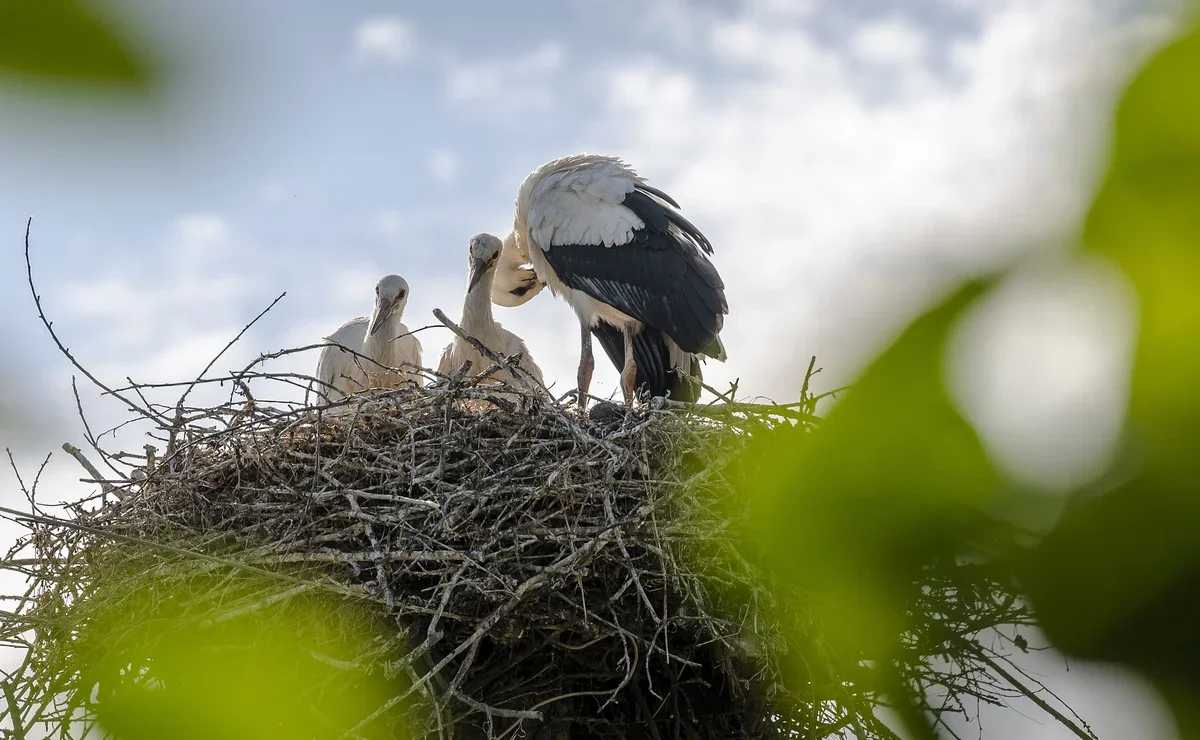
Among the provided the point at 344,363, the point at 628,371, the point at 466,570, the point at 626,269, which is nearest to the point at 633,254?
the point at 626,269

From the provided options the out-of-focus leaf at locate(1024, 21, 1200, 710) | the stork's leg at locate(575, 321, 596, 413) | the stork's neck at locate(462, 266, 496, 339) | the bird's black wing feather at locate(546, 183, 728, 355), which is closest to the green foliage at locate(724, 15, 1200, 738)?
the out-of-focus leaf at locate(1024, 21, 1200, 710)

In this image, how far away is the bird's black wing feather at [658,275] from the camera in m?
5.20

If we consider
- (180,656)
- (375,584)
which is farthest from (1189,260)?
(375,584)

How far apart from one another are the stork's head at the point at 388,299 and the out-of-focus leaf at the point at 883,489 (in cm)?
543

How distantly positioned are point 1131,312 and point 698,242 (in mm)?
5314

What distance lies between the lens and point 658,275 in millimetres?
5320

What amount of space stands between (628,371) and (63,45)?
5371mm

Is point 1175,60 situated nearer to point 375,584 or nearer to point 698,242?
point 375,584

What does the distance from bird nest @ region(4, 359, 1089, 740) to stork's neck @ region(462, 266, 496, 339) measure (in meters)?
2.31

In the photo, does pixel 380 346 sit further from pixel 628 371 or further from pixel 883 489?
pixel 883 489

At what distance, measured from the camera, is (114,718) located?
16.4 inches

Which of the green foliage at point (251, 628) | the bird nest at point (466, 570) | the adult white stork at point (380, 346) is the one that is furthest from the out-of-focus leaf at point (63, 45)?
the adult white stork at point (380, 346)

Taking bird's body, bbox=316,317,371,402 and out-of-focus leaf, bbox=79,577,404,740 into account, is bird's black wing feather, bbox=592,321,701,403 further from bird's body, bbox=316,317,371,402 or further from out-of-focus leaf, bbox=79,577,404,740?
out-of-focus leaf, bbox=79,577,404,740

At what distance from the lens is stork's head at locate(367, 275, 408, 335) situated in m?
5.59
